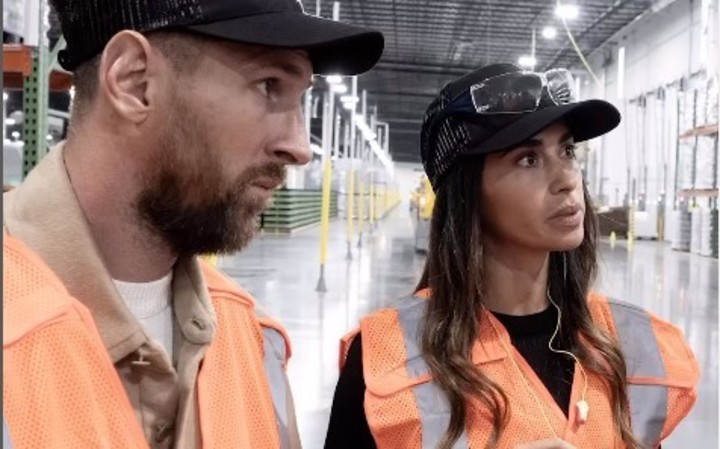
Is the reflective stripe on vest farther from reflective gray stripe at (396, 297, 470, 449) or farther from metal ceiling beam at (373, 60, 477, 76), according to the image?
metal ceiling beam at (373, 60, 477, 76)

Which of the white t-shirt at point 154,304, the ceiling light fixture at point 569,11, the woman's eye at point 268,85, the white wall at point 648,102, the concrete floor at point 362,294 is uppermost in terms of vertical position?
the ceiling light fixture at point 569,11

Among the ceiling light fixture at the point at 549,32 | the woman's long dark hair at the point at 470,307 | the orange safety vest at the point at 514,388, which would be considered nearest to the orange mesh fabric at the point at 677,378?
the orange safety vest at the point at 514,388

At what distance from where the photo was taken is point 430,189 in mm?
8656

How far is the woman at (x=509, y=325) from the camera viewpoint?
4.72 ft

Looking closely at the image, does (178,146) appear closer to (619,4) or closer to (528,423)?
(528,423)

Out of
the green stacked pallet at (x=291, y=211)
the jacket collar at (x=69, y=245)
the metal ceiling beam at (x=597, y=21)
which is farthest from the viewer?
the green stacked pallet at (x=291, y=211)

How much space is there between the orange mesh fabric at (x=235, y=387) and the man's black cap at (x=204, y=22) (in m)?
0.49

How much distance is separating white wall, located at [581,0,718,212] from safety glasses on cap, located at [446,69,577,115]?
1401 cm

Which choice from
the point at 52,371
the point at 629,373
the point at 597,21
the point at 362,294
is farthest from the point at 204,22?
the point at 597,21

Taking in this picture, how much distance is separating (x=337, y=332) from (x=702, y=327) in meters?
3.35

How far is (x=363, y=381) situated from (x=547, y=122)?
0.67m

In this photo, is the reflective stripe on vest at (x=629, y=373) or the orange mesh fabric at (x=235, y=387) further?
the reflective stripe on vest at (x=629, y=373)

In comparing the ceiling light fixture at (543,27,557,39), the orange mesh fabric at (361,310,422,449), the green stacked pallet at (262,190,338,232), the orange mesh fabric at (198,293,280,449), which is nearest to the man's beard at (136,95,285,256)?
the orange mesh fabric at (198,293,280,449)

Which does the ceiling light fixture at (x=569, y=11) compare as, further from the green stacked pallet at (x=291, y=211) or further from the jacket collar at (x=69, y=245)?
the jacket collar at (x=69, y=245)
